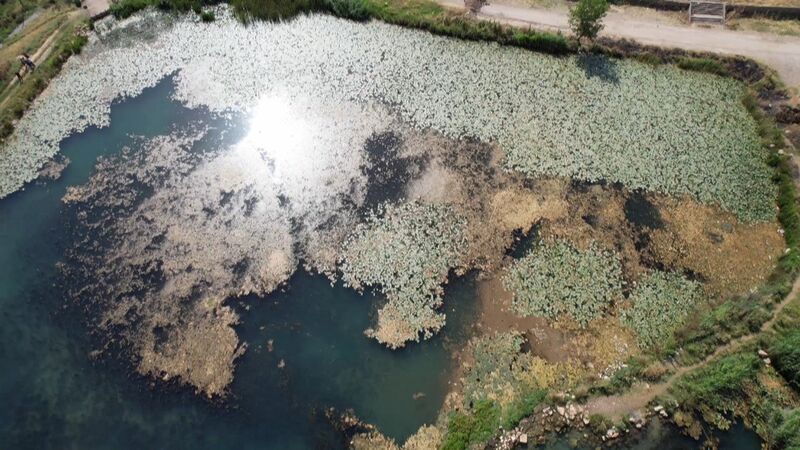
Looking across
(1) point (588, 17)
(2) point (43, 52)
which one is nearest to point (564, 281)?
(1) point (588, 17)

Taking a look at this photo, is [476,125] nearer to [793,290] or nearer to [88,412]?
[793,290]

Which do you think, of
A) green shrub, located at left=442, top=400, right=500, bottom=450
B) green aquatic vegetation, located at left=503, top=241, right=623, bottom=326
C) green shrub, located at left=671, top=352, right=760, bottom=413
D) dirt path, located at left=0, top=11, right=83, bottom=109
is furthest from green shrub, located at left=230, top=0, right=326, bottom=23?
green shrub, located at left=671, top=352, right=760, bottom=413

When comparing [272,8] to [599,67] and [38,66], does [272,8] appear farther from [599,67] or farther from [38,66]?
[599,67]

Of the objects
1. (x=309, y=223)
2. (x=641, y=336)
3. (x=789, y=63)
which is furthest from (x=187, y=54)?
(x=789, y=63)

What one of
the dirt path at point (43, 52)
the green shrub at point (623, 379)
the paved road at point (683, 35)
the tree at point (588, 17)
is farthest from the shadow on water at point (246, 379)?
the paved road at point (683, 35)

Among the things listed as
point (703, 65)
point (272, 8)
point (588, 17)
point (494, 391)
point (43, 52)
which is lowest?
point (494, 391)
